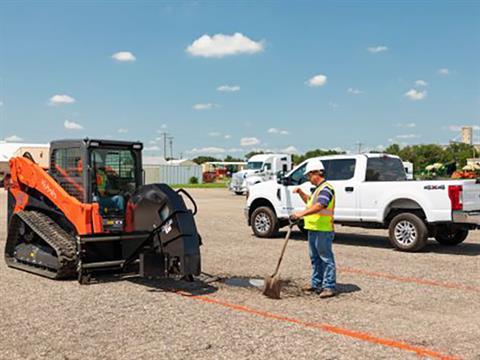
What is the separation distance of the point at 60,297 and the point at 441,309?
5.03 m

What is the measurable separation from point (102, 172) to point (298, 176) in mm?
5954

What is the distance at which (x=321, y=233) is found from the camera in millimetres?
7496

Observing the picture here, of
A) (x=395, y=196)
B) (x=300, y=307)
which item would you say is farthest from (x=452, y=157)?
(x=300, y=307)

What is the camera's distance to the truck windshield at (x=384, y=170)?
12.5 meters

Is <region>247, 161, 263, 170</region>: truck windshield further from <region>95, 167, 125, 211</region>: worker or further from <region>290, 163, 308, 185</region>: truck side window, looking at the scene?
<region>95, 167, 125, 211</region>: worker

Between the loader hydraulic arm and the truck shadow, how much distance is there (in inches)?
263

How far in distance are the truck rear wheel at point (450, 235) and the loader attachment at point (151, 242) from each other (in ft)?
22.5

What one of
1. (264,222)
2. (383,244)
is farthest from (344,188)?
(264,222)

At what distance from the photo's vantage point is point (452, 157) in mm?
93000

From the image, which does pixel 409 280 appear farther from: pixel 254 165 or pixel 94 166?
pixel 254 165

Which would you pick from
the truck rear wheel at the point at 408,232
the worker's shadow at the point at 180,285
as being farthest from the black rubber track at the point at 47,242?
the truck rear wheel at the point at 408,232

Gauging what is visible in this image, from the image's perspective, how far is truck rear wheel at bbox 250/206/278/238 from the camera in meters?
13.7

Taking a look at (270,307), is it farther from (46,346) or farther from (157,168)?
(157,168)

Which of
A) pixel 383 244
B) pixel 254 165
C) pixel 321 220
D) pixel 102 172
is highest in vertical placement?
pixel 254 165
